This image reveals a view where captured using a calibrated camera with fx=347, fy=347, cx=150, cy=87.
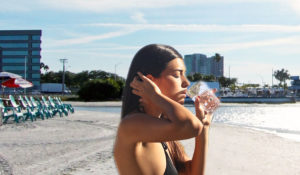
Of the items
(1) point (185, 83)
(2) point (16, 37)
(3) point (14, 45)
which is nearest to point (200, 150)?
(1) point (185, 83)

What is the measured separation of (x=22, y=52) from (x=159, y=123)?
4073 inches

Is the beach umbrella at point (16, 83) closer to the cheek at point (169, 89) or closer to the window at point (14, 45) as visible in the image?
the cheek at point (169, 89)

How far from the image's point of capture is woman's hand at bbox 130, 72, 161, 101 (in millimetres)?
1228

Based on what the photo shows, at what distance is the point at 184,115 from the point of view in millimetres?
1163

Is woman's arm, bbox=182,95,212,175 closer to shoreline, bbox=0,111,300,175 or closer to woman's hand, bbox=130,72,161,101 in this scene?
woman's hand, bbox=130,72,161,101

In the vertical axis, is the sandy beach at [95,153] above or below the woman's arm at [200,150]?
below

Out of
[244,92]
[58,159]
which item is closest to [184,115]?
[58,159]

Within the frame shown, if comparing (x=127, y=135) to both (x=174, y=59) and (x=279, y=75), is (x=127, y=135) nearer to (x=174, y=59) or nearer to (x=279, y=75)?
(x=174, y=59)

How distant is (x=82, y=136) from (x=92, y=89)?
3887 cm

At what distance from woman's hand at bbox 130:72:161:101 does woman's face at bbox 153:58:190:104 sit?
76 millimetres

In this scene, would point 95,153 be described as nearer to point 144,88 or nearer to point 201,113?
point 201,113

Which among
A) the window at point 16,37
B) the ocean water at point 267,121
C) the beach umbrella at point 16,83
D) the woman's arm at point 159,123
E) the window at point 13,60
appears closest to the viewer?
the woman's arm at point 159,123

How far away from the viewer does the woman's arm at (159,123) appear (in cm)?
116

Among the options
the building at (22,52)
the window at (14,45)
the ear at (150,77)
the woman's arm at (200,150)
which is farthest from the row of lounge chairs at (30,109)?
the window at (14,45)
